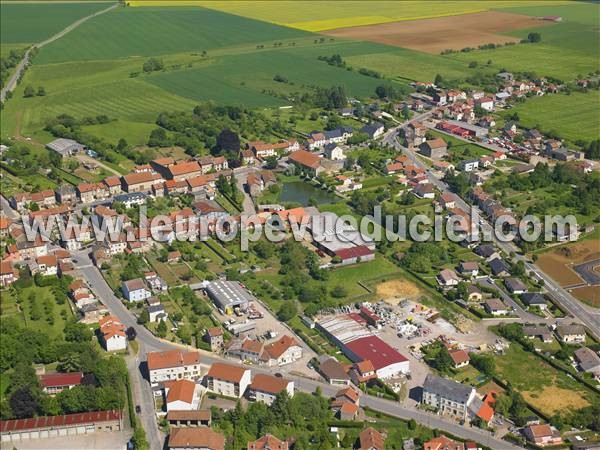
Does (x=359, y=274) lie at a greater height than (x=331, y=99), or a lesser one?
lesser

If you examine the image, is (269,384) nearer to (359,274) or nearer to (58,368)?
(58,368)

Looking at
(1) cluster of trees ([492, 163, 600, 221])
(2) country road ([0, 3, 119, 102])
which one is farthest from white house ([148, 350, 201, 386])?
(2) country road ([0, 3, 119, 102])

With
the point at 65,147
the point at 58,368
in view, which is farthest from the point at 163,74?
the point at 58,368

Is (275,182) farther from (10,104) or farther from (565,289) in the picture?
(10,104)

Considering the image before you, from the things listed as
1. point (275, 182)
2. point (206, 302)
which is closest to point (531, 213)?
point (275, 182)

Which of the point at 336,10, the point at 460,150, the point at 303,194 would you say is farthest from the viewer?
the point at 336,10

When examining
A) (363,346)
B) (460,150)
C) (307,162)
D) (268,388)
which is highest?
(307,162)

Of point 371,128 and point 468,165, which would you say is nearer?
point 468,165
